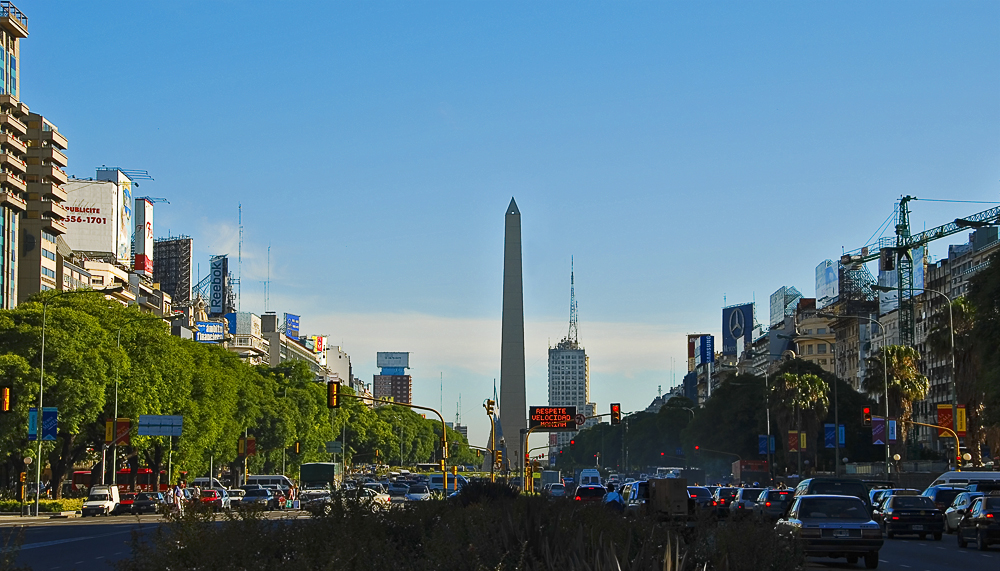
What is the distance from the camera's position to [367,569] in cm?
1196

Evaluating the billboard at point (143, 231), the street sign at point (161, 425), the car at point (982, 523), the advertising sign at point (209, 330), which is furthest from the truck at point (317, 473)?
the advertising sign at point (209, 330)

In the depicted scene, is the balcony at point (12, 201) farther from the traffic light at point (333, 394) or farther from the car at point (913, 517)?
the car at point (913, 517)

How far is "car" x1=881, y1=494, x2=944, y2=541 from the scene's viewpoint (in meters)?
40.8

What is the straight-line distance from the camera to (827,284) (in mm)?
175000

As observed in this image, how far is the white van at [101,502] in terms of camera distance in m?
65.6

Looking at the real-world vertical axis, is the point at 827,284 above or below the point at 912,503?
above

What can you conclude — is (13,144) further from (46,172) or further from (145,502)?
(145,502)

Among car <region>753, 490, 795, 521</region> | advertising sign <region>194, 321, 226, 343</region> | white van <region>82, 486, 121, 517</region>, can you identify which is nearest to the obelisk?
white van <region>82, 486, 121, 517</region>

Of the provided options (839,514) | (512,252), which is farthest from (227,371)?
(839,514)

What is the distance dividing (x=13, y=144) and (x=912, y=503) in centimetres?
8219

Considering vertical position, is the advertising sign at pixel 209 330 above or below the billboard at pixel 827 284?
below

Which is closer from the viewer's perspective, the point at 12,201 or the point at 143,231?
the point at 12,201

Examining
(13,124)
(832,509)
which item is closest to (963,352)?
(832,509)

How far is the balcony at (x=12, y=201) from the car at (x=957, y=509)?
253 ft
